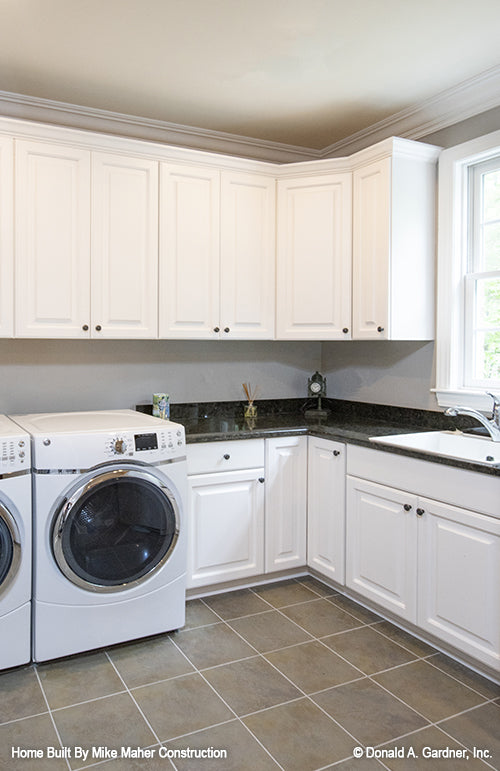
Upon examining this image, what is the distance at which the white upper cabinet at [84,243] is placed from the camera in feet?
8.87

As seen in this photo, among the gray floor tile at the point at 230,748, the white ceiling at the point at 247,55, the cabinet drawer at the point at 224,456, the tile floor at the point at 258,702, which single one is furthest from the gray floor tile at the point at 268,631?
the white ceiling at the point at 247,55

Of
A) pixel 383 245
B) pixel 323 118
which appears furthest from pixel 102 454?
pixel 323 118

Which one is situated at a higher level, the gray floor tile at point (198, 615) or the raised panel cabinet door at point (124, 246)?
the raised panel cabinet door at point (124, 246)

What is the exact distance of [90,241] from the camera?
283 centimetres

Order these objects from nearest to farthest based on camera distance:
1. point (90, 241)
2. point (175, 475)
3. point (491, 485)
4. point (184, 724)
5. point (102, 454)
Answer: point (184, 724), point (491, 485), point (102, 454), point (175, 475), point (90, 241)

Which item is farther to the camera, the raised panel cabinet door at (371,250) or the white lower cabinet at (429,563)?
the raised panel cabinet door at (371,250)

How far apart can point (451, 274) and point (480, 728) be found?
199 centimetres

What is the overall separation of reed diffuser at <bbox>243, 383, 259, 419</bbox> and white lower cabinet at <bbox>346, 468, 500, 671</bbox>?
0.87 m

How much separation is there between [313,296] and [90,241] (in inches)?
47.8

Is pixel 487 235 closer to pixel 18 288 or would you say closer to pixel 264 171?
pixel 264 171

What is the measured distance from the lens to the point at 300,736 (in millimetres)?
1884

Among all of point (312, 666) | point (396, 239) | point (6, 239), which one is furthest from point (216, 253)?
point (312, 666)

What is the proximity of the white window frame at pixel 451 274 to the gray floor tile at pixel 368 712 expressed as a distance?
4.65ft

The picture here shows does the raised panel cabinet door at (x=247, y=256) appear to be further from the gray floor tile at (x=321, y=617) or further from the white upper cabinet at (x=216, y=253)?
the gray floor tile at (x=321, y=617)
